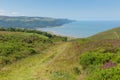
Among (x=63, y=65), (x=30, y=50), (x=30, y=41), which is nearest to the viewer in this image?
(x=63, y=65)

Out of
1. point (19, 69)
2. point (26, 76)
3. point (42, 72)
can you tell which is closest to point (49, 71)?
point (42, 72)

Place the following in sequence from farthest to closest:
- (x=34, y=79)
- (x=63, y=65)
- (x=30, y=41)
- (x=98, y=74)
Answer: (x=30, y=41), (x=63, y=65), (x=34, y=79), (x=98, y=74)

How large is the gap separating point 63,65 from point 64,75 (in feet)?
14.8

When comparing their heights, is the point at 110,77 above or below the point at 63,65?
above

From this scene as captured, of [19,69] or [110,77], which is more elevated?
[110,77]

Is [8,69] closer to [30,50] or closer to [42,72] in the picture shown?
[42,72]

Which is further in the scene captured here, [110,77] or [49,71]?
[49,71]

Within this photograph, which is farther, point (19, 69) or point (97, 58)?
point (19, 69)

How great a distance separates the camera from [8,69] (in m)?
29.1

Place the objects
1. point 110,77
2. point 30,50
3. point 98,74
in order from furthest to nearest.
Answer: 1. point 30,50
2. point 98,74
3. point 110,77

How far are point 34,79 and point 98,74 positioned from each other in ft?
27.1

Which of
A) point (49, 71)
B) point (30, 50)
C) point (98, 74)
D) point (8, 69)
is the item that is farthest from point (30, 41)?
point (98, 74)

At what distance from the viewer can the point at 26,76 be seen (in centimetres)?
2503

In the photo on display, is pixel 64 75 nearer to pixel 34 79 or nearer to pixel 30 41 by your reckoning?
pixel 34 79
